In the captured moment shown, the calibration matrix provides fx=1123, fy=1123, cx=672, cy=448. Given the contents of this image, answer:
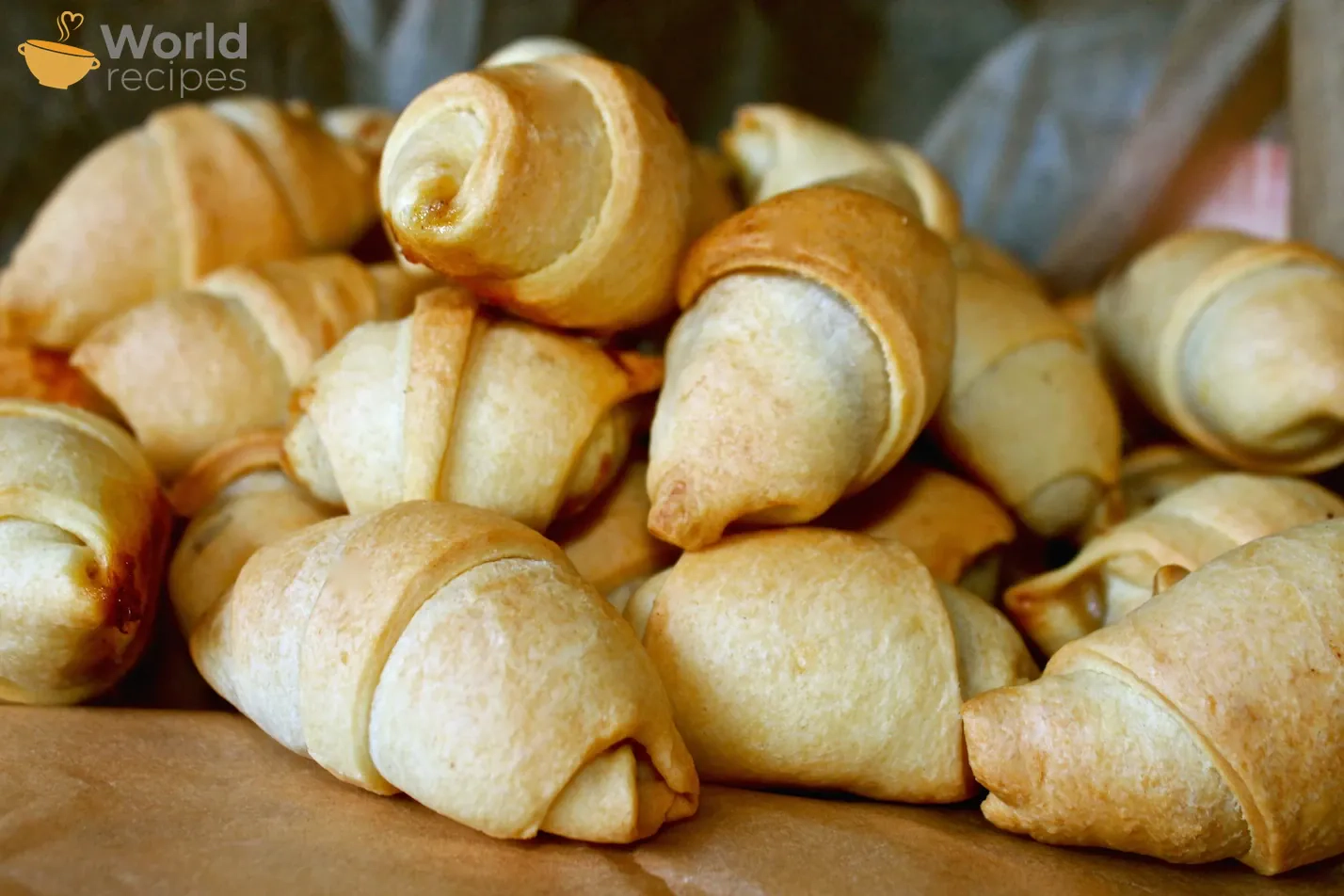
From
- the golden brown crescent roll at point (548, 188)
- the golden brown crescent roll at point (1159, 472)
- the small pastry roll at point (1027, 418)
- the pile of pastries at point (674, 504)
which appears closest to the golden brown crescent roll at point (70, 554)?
the pile of pastries at point (674, 504)

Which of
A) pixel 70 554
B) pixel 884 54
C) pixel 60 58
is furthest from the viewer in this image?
pixel 884 54

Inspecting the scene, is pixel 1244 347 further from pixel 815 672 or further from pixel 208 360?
pixel 208 360

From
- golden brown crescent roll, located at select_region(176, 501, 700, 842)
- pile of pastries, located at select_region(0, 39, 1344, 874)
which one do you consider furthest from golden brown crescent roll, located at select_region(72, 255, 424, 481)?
golden brown crescent roll, located at select_region(176, 501, 700, 842)

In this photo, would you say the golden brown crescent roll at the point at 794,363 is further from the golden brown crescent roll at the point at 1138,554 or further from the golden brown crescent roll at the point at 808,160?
the golden brown crescent roll at the point at 808,160

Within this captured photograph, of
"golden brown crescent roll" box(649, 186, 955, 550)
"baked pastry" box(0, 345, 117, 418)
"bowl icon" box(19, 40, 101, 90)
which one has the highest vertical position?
"bowl icon" box(19, 40, 101, 90)

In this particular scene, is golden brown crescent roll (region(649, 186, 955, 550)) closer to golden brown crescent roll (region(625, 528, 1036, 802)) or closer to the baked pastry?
golden brown crescent roll (region(625, 528, 1036, 802))

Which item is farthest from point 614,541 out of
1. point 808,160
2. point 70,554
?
point 808,160
